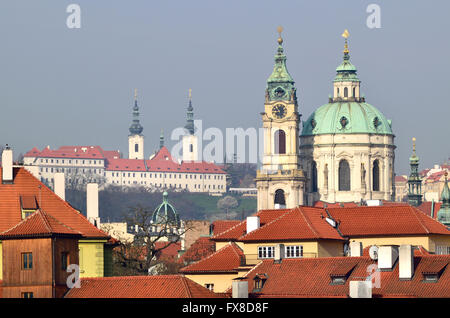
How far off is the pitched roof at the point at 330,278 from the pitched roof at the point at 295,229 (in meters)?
10.4

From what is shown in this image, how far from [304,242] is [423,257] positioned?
15117 millimetres

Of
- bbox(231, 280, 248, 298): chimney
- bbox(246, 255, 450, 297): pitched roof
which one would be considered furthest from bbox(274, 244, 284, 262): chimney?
bbox(231, 280, 248, 298): chimney

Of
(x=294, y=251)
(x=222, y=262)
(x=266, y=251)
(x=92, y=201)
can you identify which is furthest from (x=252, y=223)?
(x=92, y=201)

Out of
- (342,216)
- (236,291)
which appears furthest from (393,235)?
(236,291)

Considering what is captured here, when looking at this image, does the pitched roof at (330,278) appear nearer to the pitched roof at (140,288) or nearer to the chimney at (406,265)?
the chimney at (406,265)

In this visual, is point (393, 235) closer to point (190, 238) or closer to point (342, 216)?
point (342, 216)

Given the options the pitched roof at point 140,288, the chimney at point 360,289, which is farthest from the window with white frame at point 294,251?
the chimney at point 360,289

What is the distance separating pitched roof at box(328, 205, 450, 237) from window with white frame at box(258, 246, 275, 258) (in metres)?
7.60

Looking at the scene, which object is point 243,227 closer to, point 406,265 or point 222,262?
point 222,262

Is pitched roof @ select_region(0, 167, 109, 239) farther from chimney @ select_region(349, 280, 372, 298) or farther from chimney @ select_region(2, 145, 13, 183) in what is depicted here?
chimney @ select_region(349, 280, 372, 298)

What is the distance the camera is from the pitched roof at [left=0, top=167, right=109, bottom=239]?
69062 millimetres

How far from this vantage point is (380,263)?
6806 centimetres

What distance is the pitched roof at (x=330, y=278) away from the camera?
65238 mm

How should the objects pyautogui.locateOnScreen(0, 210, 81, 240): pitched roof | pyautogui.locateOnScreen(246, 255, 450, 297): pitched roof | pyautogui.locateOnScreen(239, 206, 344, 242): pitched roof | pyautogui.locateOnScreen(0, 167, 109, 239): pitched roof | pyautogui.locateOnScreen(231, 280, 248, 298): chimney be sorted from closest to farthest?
pyautogui.locateOnScreen(231, 280, 248, 298): chimney < pyautogui.locateOnScreen(0, 210, 81, 240): pitched roof < pyautogui.locateOnScreen(246, 255, 450, 297): pitched roof < pyautogui.locateOnScreen(0, 167, 109, 239): pitched roof < pyautogui.locateOnScreen(239, 206, 344, 242): pitched roof
